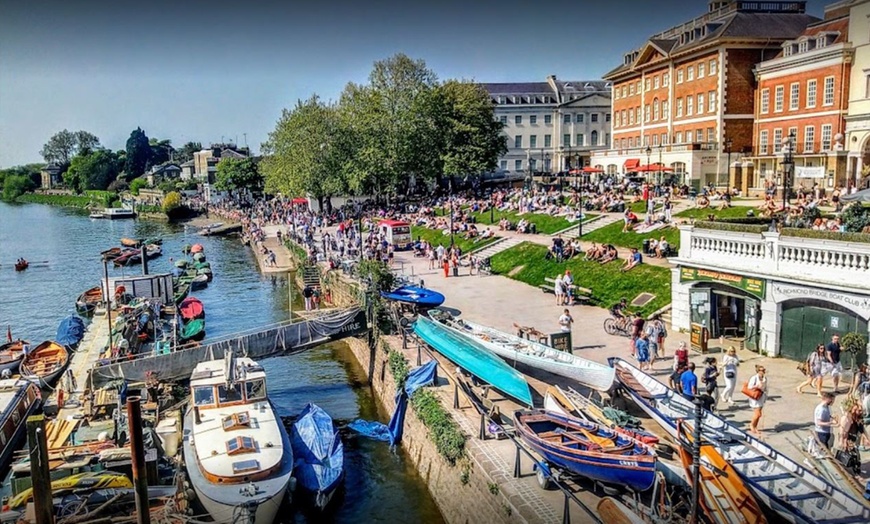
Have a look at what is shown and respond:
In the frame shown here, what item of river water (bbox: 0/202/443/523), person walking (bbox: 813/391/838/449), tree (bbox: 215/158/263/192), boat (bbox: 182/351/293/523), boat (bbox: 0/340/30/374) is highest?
tree (bbox: 215/158/263/192)

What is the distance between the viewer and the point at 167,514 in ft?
53.8

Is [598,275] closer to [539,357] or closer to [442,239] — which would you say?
[539,357]

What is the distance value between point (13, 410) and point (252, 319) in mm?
20170

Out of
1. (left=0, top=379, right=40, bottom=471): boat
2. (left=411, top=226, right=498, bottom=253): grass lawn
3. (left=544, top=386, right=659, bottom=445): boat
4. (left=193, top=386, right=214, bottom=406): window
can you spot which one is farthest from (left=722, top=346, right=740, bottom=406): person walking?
(left=411, top=226, right=498, bottom=253): grass lawn

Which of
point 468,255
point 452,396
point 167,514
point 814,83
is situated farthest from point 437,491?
point 814,83

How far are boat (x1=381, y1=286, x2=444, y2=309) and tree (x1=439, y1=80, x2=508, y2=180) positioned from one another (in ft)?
154

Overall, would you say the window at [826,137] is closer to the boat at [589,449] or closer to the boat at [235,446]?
the boat at [589,449]

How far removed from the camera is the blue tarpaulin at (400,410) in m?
23.6

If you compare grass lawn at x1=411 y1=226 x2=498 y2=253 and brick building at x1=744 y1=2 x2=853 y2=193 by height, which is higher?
brick building at x1=744 y1=2 x2=853 y2=193

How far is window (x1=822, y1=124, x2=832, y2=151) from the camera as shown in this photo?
49.2m

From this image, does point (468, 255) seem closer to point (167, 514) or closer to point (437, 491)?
point (437, 491)

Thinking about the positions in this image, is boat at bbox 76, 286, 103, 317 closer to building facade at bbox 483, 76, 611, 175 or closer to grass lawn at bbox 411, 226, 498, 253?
grass lawn at bbox 411, 226, 498, 253

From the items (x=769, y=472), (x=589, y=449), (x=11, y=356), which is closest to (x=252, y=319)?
(x=11, y=356)

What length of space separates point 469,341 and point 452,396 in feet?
11.4
